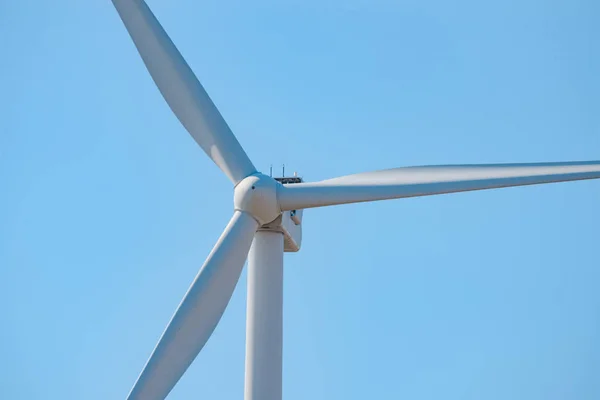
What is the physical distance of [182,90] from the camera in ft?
72.7

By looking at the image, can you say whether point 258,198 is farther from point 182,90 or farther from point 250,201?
point 182,90

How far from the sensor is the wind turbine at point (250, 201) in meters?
19.1

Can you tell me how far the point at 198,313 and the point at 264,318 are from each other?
2.64m

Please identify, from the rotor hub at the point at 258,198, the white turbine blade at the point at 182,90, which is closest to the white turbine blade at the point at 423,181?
the rotor hub at the point at 258,198

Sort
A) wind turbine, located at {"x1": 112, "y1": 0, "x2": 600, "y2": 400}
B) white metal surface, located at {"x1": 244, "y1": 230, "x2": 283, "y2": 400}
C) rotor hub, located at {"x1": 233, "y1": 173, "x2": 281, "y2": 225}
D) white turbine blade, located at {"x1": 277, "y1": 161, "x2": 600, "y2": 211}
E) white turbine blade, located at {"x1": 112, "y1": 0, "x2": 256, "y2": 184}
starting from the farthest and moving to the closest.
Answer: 1. white turbine blade, located at {"x1": 112, "y1": 0, "x2": 256, "y2": 184}
2. white metal surface, located at {"x1": 244, "y1": 230, "x2": 283, "y2": 400}
3. rotor hub, located at {"x1": 233, "y1": 173, "x2": 281, "y2": 225}
4. white turbine blade, located at {"x1": 277, "y1": 161, "x2": 600, "y2": 211}
5. wind turbine, located at {"x1": 112, "y1": 0, "x2": 600, "y2": 400}

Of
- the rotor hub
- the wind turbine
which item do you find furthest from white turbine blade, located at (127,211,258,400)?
the rotor hub

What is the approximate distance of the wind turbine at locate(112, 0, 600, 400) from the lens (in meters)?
19.1

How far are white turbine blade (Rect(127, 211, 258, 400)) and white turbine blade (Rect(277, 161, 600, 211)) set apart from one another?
1.34 m

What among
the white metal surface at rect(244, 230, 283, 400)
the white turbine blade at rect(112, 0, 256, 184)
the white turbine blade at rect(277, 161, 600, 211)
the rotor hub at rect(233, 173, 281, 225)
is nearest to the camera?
the white turbine blade at rect(277, 161, 600, 211)

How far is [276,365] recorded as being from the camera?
70.2 feet

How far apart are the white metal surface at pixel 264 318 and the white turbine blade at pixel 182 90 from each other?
1820 mm

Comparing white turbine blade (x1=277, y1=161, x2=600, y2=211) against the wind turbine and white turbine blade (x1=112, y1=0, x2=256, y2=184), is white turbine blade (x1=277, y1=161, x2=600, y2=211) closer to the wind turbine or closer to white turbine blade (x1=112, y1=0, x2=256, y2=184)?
the wind turbine

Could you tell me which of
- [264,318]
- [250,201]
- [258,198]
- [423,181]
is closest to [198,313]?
[264,318]

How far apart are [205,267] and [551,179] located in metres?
7.22
